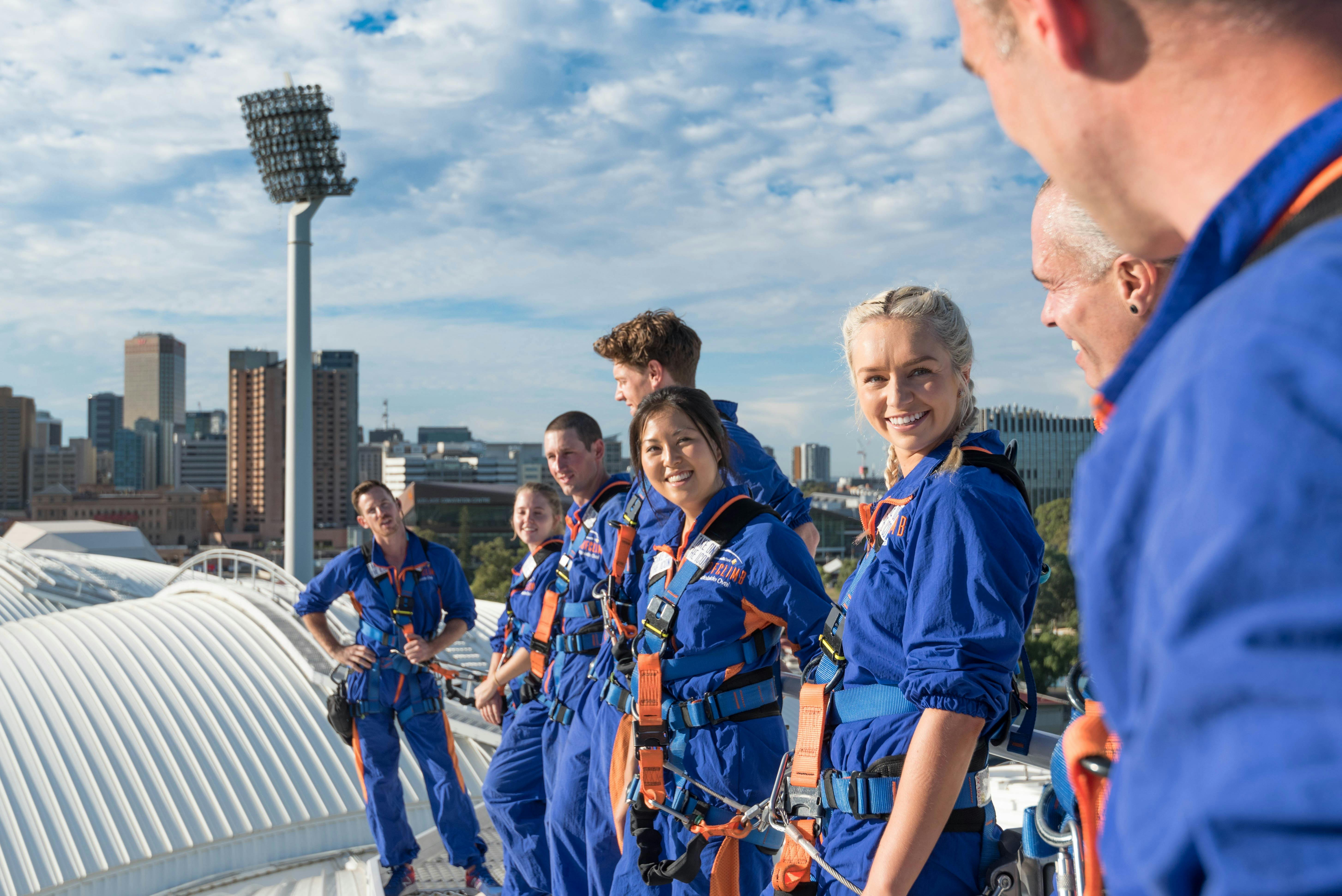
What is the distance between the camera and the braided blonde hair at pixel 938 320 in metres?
2.55

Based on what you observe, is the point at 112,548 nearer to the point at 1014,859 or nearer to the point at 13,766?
the point at 13,766

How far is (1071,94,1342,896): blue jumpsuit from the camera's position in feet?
1.68

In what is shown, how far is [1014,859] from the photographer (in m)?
2.26

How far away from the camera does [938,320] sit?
2566 mm

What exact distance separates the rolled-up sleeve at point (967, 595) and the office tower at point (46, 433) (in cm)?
17552

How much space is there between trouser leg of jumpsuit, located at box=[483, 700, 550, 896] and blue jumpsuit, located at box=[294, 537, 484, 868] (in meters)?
1.38

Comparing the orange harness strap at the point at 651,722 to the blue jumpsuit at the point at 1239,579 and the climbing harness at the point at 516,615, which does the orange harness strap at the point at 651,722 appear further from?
the blue jumpsuit at the point at 1239,579

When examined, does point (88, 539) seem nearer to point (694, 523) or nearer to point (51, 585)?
point (51, 585)

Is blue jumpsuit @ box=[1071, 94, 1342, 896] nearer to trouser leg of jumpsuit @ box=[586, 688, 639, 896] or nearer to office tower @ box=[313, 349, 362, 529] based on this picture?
trouser leg of jumpsuit @ box=[586, 688, 639, 896]

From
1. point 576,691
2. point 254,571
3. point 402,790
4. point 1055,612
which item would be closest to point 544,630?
point 576,691

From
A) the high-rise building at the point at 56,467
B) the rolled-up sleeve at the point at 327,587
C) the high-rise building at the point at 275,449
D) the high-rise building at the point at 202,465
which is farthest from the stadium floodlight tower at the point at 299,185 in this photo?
the high-rise building at the point at 202,465

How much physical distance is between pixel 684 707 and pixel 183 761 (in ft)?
30.9

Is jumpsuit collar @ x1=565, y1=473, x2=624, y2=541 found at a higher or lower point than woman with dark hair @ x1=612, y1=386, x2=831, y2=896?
higher

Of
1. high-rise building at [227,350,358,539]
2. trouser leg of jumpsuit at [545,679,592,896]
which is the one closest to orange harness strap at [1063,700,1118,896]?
trouser leg of jumpsuit at [545,679,592,896]
